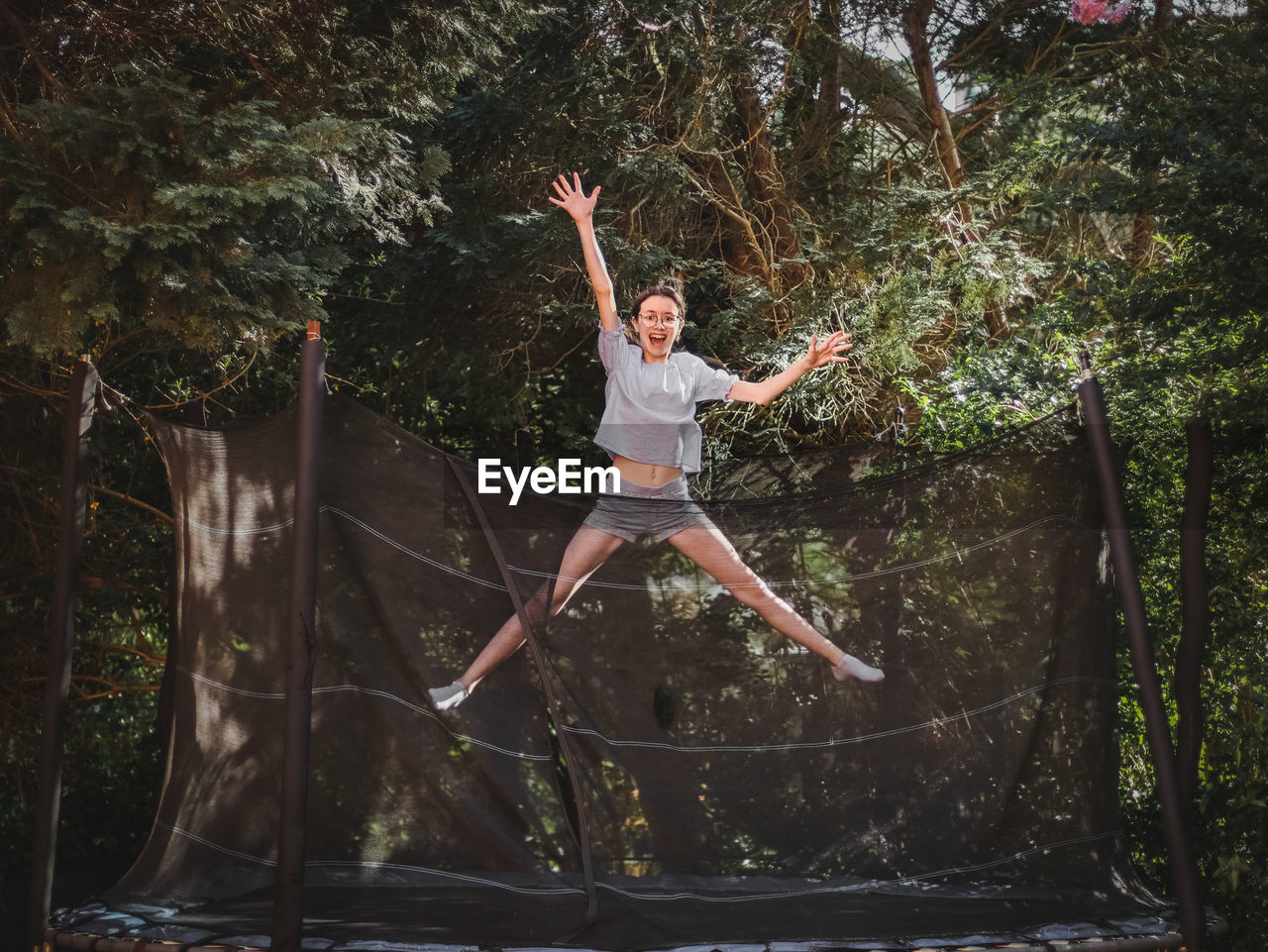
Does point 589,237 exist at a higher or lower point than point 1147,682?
higher

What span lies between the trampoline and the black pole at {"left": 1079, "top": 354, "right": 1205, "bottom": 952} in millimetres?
70

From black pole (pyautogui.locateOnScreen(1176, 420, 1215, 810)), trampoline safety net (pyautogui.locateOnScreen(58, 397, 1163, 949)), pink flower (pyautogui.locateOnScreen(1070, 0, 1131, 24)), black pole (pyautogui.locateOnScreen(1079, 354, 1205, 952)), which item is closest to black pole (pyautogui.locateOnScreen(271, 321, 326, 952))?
trampoline safety net (pyautogui.locateOnScreen(58, 397, 1163, 949))

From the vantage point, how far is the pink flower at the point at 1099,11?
5707 millimetres

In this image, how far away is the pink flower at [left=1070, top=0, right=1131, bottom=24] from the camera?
5.71m

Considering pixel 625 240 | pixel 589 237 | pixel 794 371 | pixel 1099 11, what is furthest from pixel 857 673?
pixel 1099 11

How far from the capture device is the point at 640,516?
9.80ft

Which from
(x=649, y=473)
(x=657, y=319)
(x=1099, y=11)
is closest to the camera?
(x=649, y=473)

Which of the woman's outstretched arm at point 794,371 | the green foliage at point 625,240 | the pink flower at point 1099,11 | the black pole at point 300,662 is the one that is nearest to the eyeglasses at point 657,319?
the woman's outstretched arm at point 794,371

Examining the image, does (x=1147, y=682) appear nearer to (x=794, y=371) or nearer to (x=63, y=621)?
(x=794, y=371)

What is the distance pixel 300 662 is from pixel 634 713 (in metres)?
0.82

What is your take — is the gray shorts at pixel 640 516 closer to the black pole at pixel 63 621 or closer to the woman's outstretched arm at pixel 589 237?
the woman's outstretched arm at pixel 589 237

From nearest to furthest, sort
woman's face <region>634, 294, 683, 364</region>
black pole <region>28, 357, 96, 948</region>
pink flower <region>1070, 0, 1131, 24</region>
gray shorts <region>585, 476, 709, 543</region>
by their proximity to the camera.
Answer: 1. gray shorts <region>585, 476, 709, 543</region>
2. black pole <region>28, 357, 96, 948</region>
3. woman's face <region>634, 294, 683, 364</region>
4. pink flower <region>1070, 0, 1131, 24</region>

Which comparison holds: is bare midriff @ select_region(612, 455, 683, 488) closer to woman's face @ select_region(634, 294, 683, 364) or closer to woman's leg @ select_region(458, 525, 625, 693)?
woman's face @ select_region(634, 294, 683, 364)

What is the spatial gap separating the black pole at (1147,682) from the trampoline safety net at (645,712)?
0.29 ft
